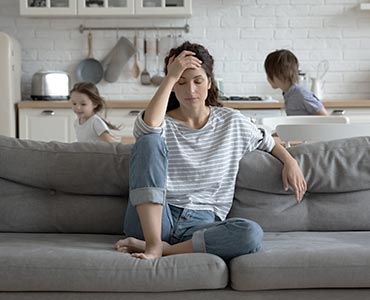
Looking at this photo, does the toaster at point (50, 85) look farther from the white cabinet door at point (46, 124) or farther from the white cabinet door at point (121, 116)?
the white cabinet door at point (121, 116)

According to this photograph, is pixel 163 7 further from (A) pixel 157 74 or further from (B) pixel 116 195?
(B) pixel 116 195

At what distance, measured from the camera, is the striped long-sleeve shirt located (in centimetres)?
252

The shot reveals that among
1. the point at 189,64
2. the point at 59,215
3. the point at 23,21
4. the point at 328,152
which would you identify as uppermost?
the point at 23,21

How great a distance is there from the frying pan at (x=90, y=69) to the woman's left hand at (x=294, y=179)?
364cm

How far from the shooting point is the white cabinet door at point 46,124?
5.50 m

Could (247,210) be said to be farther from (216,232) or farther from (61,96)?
(61,96)

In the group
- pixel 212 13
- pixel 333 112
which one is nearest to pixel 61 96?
pixel 212 13

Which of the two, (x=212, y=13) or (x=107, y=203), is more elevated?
(x=212, y=13)

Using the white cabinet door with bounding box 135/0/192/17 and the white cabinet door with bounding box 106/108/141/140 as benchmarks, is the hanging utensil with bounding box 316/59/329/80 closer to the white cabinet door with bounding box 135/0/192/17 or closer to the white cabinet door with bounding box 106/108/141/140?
the white cabinet door with bounding box 135/0/192/17

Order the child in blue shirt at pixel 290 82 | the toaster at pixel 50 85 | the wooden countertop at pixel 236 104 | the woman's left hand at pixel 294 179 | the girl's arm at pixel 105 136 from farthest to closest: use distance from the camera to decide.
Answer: the toaster at pixel 50 85 → the wooden countertop at pixel 236 104 → the child in blue shirt at pixel 290 82 → the girl's arm at pixel 105 136 → the woman's left hand at pixel 294 179

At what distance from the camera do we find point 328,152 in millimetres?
2734

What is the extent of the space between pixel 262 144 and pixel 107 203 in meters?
0.65

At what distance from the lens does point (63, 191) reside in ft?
8.83

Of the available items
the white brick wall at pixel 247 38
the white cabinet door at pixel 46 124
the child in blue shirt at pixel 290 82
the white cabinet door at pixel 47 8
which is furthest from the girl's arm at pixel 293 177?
the white cabinet door at pixel 47 8
